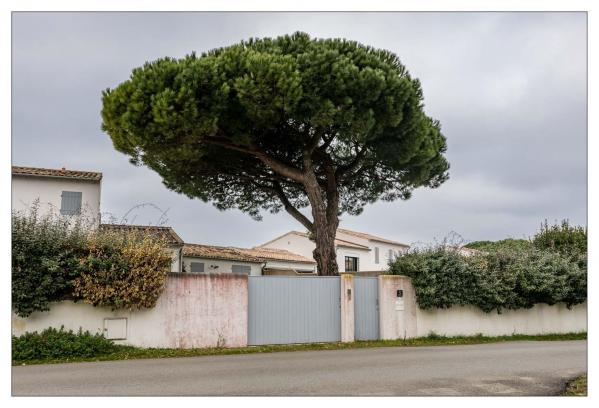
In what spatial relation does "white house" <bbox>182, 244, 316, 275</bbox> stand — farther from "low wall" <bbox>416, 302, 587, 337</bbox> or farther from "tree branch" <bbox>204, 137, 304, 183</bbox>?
"low wall" <bbox>416, 302, 587, 337</bbox>

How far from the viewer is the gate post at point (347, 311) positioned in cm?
1599

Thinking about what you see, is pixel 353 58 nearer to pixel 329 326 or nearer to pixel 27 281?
pixel 329 326

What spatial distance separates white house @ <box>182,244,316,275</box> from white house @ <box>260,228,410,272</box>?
21.0 ft

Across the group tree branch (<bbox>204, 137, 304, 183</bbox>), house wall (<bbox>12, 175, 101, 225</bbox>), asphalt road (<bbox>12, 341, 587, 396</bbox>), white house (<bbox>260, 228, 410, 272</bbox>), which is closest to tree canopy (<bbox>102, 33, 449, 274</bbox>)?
tree branch (<bbox>204, 137, 304, 183</bbox>)

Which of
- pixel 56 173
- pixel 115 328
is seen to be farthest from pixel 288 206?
pixel 56 173

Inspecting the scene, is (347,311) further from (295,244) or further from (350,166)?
(295,244)

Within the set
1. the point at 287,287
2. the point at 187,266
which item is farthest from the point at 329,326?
the point at 187,266

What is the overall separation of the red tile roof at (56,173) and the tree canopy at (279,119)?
292 inches

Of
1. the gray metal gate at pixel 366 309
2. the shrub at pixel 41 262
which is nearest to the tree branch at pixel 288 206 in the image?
the gray metal gate at pixel 366 309

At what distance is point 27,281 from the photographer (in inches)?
498

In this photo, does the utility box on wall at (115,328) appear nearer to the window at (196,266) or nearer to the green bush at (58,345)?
the green bush at (58,345)

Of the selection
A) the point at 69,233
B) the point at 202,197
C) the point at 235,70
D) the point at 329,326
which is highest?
the point at 235,70

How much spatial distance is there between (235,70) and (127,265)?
6353 mm

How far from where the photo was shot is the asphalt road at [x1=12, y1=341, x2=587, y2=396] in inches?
343
